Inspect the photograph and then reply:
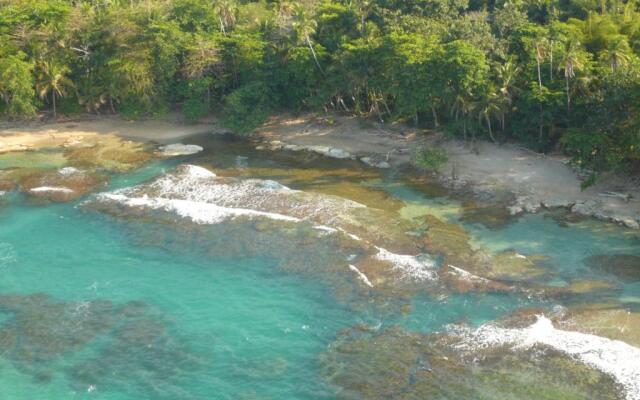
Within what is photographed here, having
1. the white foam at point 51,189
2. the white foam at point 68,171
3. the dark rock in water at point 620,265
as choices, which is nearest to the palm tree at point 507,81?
the dark rock in water at point 620,265

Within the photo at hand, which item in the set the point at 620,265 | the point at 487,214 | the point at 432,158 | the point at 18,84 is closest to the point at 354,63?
the point at 432,158

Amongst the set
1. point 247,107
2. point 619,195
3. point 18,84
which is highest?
point 18,84

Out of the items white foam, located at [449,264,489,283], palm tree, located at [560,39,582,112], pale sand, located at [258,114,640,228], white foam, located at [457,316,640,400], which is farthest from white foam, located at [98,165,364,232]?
palm tree, located at [560,39,582,112]

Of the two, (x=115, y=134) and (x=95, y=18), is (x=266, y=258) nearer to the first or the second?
(x=115, y=134)

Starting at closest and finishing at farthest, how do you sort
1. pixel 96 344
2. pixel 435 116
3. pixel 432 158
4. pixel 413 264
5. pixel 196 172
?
1. pixel 96 344
2. pixel 413 264
3. pixel 432 158
4. pixel 196 172
5. pixel 435 116

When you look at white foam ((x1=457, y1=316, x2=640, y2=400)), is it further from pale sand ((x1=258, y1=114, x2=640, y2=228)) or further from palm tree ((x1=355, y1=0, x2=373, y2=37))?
palm tree ((x1=355, y1=0, x2=373, y2=37))

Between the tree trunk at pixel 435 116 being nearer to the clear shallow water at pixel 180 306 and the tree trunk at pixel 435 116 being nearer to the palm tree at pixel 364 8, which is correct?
the clear shallow water at pixel 180 306

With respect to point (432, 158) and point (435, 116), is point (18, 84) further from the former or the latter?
point (432, 158)
